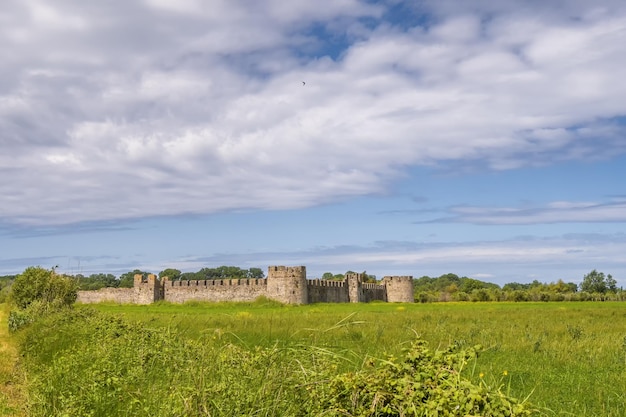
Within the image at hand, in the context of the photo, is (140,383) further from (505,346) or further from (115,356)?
(505,346)

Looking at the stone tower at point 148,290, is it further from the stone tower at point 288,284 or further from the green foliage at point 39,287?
the green foliage at point 39,287

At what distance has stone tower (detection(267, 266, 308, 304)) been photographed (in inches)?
2569

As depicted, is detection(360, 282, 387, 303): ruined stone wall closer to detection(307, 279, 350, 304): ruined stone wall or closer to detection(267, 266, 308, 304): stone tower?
detection(307, 279, 350, 304): ruined stone wall

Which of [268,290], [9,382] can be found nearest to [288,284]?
[268,290]

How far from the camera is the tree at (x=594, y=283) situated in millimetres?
135875

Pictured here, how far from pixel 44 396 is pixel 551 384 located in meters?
8.45

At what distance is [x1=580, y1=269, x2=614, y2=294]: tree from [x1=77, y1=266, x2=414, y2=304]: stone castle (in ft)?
246

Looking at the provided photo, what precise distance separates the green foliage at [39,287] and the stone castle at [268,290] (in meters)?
28.8

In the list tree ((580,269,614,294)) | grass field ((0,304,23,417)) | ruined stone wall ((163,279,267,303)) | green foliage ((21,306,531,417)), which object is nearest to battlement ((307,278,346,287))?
ruined stone wall ((163,279,267,303))

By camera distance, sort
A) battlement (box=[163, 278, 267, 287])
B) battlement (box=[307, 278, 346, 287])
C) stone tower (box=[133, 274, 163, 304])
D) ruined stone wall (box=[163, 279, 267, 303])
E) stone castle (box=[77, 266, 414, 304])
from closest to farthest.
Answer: stone castle (box=[77, 266, 414, 304]) < ruined stone wall (box=[163, 279, 267, 303]) < battlement (box=[163, 278, 267, 287]) < battlement (box=[307, 278, 346, 287]) < stone tower (box=[133, 274, 163, 304])

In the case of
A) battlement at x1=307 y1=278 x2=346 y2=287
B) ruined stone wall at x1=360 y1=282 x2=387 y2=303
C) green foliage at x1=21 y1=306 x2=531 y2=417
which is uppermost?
battlement at x1=307 y1=278 x2=346 y2=287

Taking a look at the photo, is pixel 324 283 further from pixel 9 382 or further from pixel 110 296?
pixel 9 382

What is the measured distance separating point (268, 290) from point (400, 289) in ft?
78.1

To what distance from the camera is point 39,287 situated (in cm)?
3800
